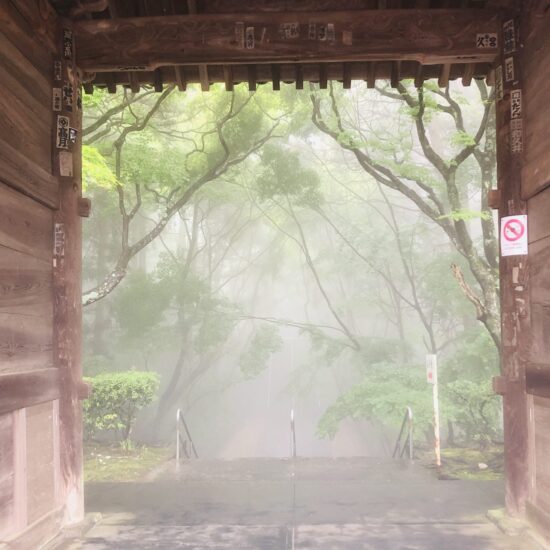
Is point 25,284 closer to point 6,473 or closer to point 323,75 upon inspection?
point 6,473

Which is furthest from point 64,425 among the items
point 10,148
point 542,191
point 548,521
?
point 542,191

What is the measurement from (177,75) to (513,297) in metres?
4.61

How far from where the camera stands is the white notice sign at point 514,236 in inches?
209

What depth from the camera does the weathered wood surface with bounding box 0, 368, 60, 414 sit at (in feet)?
14.0

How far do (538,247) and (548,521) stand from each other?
2.50 metres

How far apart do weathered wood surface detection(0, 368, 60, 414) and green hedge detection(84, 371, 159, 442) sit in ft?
19.8

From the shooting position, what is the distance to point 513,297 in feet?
18.0

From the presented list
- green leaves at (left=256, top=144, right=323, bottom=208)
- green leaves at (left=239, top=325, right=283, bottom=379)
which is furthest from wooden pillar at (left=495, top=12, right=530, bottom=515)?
green leaves at (left=239, top=325, right=283, bottom=379)

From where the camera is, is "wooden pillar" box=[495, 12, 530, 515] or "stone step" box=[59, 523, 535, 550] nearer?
"stone step" box=[59, 523, 535, 550]

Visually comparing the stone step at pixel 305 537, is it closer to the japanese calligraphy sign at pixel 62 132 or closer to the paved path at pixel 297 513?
the paved path at pixel 297 513

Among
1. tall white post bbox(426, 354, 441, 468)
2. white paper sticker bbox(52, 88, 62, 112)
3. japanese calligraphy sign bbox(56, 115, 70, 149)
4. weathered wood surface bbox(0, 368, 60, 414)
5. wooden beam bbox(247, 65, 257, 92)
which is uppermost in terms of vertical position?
wooden beam bbox(247, 65, 257, 92)

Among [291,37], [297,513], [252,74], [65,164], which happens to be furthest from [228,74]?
[297,513]

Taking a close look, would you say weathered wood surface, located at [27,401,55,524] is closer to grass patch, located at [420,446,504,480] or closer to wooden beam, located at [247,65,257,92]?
wooden beam, located at [247,65,257,92]

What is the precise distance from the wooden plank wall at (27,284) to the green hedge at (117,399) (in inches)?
236
